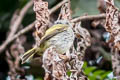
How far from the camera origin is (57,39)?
1.60 m

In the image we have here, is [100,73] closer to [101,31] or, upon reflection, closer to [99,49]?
[99,49]

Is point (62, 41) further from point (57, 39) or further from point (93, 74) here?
point (93, 74)

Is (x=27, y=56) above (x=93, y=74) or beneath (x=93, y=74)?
above

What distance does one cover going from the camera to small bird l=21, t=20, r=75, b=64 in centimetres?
155

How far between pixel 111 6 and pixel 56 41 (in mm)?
297

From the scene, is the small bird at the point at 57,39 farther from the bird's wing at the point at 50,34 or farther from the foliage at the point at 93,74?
the foliage at the point at 93,74

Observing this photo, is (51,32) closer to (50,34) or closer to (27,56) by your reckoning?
(50,34)

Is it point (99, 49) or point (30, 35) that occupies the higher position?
point (30, 35)

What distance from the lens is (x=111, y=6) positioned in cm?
153

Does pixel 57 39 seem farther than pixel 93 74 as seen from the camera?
No

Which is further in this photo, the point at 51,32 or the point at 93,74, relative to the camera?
the point at 93,74

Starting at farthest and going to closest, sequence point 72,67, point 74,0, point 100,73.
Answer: point 74,0, point 100,73, point 72,67

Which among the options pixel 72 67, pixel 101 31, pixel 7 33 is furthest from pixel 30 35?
pixel 72 67

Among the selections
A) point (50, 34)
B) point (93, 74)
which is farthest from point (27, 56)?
point (93, 74)
